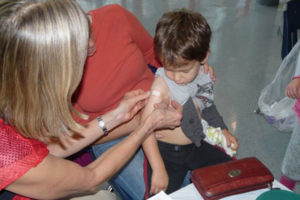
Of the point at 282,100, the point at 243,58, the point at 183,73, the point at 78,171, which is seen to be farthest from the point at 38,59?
the point at 243,58

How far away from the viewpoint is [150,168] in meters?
1.53

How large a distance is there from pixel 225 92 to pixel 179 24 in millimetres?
2179

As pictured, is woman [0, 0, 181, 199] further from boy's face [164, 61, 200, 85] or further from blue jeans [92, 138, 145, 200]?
boy's face [164, 61, 200, 85]

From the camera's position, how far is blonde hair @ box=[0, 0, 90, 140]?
93 centimetres

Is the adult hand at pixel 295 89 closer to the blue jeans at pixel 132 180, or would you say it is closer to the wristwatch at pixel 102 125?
the blue jeans at pixel 132 180

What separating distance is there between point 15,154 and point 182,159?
0.86m

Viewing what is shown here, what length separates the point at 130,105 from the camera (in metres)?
1.52

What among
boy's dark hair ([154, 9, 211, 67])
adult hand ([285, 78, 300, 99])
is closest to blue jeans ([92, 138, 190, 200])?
boy's dark hair ([154, 9, 211, 67])

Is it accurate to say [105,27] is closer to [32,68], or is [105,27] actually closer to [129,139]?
[129,139]

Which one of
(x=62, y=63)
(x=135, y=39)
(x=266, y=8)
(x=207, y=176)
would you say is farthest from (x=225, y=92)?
(x=266, y=8)

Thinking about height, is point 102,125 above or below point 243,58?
above

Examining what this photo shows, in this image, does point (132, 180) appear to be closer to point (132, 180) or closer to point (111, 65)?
point (132, 180)

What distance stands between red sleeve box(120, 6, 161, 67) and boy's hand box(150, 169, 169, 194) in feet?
2.25

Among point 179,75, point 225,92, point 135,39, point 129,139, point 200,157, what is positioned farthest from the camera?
point 225,92
